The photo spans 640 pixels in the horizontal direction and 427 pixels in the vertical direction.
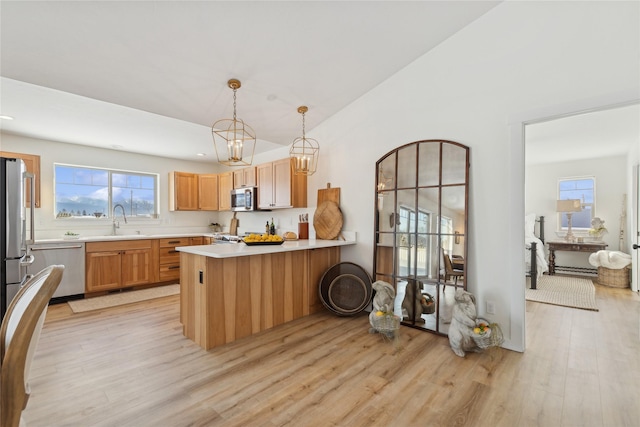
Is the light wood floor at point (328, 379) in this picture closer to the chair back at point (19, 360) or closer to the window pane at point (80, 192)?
the chair back at point (19, 360)

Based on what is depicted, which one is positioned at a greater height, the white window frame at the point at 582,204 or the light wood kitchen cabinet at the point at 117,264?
the white window frame at the point at 582,204

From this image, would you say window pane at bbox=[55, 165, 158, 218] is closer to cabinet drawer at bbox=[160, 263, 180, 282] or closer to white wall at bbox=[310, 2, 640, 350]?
cabinet drawer at bbox=[160, 263, 180, 282]

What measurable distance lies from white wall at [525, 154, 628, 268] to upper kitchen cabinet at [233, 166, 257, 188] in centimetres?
614

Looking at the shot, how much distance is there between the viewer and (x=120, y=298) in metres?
4.19

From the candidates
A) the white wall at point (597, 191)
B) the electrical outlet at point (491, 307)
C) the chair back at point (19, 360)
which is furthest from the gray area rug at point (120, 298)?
the white wall at point (597, 191)

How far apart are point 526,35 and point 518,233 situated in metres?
1.74

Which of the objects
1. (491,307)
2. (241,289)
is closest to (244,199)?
(241,289)

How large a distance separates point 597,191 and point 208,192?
785 centimetres

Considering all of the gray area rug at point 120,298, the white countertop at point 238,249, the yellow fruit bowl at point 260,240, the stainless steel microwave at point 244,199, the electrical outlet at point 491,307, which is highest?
the stainless steel microwave at point 244,199

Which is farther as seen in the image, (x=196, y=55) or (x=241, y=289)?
(x=241, y=289)

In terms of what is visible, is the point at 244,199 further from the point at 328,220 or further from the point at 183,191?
the point at 328,220

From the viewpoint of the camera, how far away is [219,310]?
266 cm

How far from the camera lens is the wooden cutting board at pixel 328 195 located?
13.0ft

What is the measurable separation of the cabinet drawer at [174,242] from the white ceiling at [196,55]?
1.99 m
